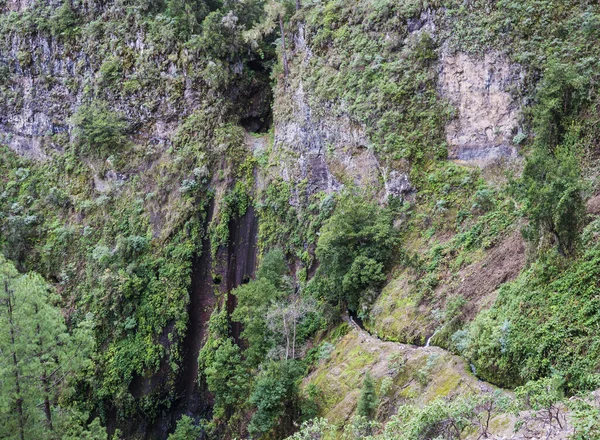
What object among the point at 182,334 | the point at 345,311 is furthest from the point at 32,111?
the point at 345,311

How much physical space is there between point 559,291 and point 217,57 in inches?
924

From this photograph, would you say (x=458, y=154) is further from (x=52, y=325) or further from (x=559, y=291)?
(x=52, y=325)

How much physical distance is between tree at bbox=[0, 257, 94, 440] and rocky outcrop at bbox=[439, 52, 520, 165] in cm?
1499

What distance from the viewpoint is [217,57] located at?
3002 cm

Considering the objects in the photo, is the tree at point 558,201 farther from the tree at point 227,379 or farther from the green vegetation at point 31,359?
the green vegetation at point 31,359

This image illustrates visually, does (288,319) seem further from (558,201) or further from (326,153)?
(558,201)

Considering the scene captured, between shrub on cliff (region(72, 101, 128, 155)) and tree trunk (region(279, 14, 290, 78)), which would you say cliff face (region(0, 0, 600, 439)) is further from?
tree trunk (region(279, 14, 290, 78))

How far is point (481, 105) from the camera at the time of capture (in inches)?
806

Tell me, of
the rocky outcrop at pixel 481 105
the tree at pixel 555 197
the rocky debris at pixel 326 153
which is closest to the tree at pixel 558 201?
the tree at pixel 555 197

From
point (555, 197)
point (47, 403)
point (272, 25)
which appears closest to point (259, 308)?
point (47, 403)

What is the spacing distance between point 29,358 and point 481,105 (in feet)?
57.0

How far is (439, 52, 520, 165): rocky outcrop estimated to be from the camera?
19688 mm

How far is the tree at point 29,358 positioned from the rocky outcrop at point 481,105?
15.0 metres

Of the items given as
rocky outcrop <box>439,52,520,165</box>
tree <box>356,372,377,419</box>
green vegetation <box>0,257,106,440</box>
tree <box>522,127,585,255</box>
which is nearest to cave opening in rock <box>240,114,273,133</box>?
rocky outcrop <box>439,52,520,165</box>
